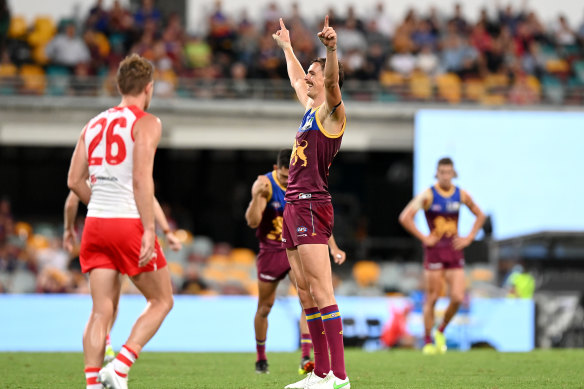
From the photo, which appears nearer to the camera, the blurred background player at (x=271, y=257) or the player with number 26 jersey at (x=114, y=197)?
the player with number 26 jersey at (x=114, y=197)

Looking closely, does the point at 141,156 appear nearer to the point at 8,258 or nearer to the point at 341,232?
the point at 8,258

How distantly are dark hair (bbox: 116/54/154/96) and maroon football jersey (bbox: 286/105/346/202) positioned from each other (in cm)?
141

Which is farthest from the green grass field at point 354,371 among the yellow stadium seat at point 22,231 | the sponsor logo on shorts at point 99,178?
the yellow stadium seat at point 22,231

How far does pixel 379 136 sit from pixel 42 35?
863 cm

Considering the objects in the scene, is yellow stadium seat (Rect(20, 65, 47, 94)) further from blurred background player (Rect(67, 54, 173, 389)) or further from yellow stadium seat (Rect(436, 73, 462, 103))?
blurred background player (Rect(67, 54, 173, 389))

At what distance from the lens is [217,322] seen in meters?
15.4

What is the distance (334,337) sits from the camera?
6.36m

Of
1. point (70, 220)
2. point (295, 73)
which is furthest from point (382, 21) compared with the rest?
point (70, 220)

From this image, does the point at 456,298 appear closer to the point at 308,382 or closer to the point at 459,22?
the point at 308,382

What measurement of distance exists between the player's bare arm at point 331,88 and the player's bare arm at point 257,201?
6.36ft

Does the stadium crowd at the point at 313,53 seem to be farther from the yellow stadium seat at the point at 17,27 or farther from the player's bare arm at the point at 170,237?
the player's bare arm at the point at 170,237

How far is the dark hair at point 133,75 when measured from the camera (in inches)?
219

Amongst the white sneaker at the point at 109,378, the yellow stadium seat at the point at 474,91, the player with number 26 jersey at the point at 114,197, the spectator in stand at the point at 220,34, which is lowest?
the white sneaker at the point at 109,378

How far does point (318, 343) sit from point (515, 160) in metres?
13.4
